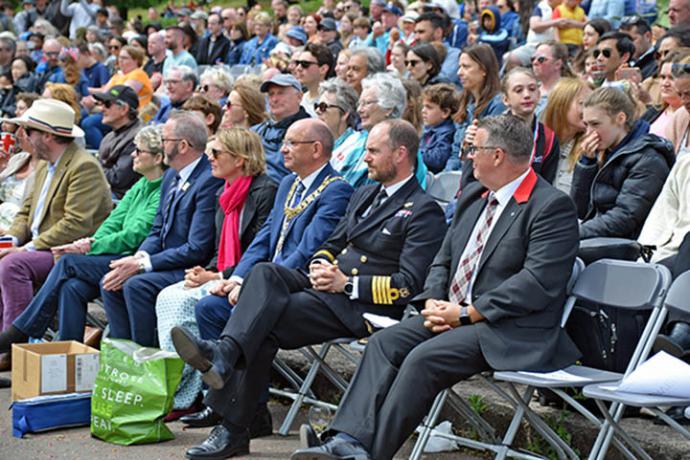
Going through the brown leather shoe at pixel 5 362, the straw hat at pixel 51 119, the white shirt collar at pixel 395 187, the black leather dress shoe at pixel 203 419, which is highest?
the white shirt collar at pixel 395 187

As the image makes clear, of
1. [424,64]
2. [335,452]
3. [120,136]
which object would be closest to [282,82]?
[424,64]

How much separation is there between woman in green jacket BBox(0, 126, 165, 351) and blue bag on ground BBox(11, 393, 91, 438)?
3.53ft

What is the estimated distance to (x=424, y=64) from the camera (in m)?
9.45

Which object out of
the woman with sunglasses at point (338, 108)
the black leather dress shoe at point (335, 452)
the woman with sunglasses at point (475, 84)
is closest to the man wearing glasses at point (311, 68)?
the woman with sunglasses at point (338, 108)

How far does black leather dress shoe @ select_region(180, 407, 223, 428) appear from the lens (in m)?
6.21

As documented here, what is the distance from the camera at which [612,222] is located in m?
5.89

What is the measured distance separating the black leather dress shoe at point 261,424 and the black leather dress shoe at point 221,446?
0.23 m

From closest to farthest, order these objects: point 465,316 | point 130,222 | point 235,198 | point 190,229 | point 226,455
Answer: point 465,316
point 226,455
point 235,198
point 190,229
point 130,222

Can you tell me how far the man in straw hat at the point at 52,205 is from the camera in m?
7.79

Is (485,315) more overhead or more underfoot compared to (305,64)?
more underfoot

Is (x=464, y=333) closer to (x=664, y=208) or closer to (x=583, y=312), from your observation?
(x=583, y=312)

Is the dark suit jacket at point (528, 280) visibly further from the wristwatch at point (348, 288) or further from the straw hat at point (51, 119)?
the straw hat at point (51, 119)

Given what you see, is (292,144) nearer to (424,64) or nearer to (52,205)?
(52,205)

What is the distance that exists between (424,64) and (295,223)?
3423mm
